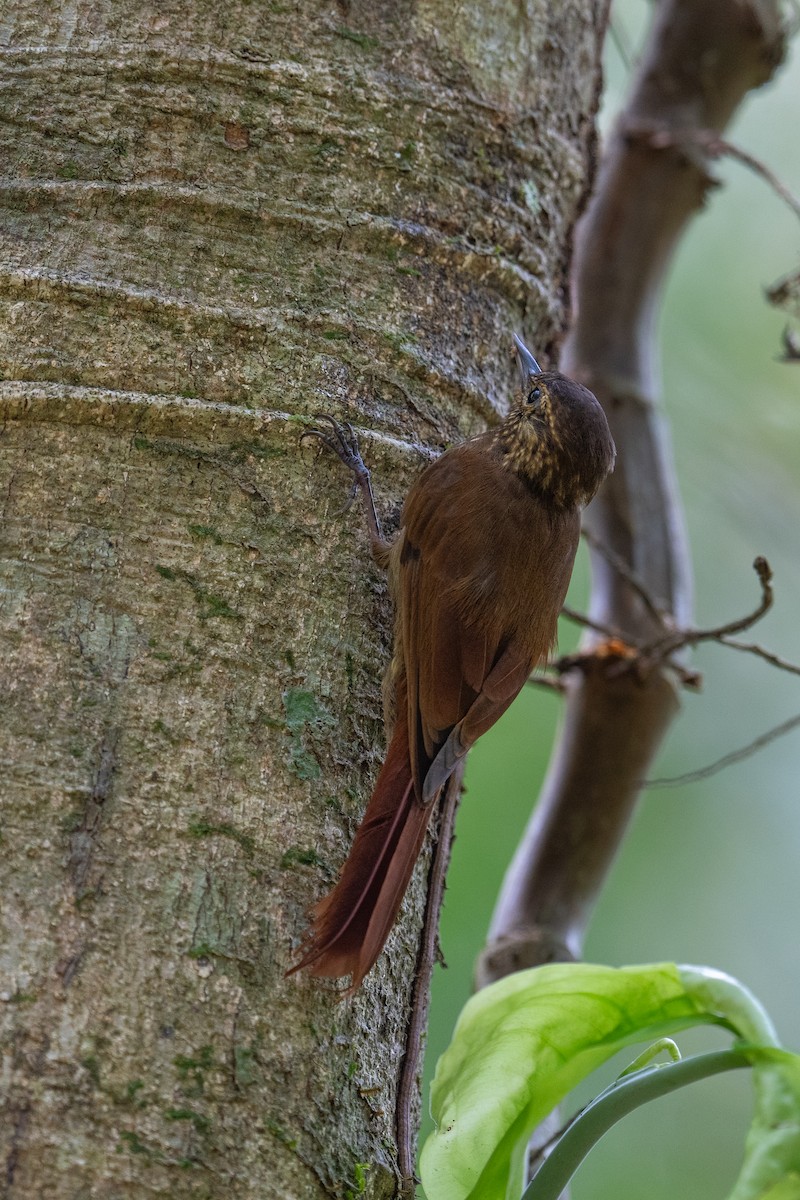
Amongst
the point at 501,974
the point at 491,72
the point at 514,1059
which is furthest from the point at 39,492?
the point at 501,974

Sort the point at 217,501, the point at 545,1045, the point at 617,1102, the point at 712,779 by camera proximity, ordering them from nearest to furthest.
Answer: the point at 617,1102, the point at 545,1045, the point at 217,501, the point at 712,779

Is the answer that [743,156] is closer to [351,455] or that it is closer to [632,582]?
[632,582]

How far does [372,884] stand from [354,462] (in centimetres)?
57

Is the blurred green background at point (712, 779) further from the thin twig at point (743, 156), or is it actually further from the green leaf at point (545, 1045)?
the green leaf at point (545, 1045)

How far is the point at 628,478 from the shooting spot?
307 cm

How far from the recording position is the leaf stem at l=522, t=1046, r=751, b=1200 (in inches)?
50.9

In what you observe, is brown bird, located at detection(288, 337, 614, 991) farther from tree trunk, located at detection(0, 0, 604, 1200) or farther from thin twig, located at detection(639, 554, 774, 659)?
thin twig, located at detection(639, 554, 774, 659)

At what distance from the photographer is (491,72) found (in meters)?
2.12

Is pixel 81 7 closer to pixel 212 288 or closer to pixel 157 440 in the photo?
pixel 212 288

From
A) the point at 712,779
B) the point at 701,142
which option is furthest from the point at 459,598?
the point at 712,779

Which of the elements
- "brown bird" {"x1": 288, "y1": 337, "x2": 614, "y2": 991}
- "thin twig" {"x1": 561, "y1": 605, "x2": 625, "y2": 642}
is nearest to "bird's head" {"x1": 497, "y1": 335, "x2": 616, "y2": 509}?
"brown bird" {"x1": 288, "y1": 337, "x2": 614, "y2": 991}

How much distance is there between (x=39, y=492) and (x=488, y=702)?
2.92ft

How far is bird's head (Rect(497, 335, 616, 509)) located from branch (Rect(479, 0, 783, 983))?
0.63ft

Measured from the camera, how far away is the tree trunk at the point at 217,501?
1.38 meters
